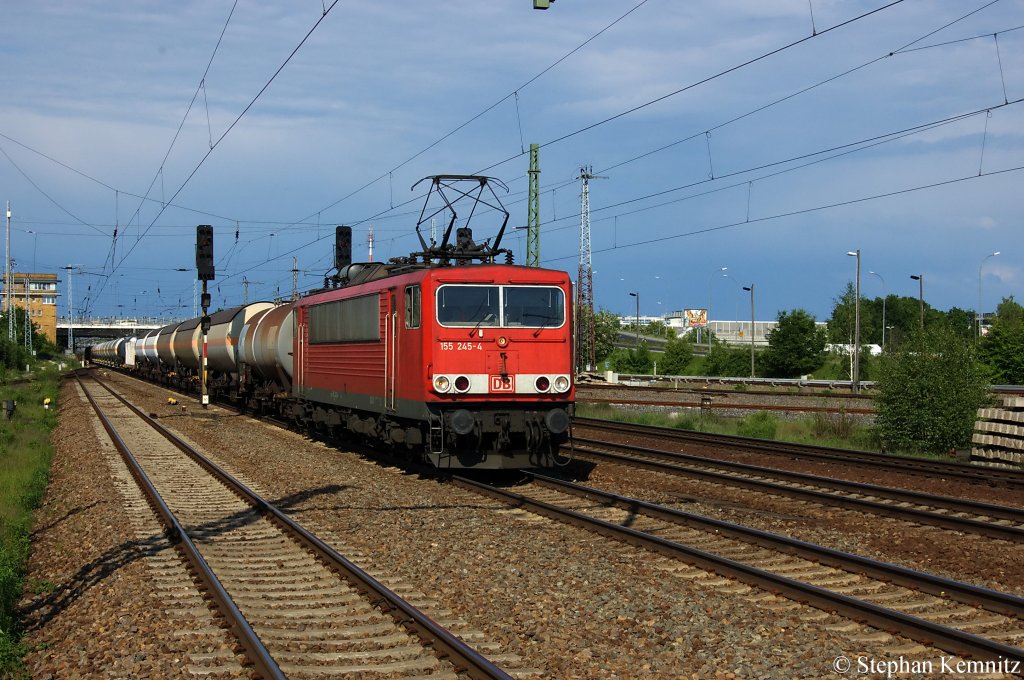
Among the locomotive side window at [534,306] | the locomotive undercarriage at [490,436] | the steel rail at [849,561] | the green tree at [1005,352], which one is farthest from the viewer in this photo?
the green tree at [1005,352]

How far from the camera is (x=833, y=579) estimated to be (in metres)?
9.08

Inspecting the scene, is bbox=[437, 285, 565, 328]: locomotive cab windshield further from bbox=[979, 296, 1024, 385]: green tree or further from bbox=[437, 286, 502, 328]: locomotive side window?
bbox=[979, 296, 1024, 385]: green tree

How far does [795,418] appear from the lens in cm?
3297

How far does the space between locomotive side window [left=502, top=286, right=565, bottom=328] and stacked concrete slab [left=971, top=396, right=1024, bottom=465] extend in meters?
9.17

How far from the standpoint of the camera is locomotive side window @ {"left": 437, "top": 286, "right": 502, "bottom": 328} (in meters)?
15.2

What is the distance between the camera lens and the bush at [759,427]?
26670 millimetres

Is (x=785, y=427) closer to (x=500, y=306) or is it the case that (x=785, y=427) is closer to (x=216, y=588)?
(x=500, y=306)

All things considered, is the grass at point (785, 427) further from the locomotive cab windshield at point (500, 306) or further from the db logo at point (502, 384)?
the db logo at point (502, 384)

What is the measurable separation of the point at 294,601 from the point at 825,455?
13.3 metres

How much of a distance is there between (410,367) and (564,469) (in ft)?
12.2

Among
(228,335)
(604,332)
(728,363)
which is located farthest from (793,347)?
(228,335)

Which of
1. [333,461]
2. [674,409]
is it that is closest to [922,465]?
[333,461]

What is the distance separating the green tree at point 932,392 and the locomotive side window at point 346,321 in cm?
1215

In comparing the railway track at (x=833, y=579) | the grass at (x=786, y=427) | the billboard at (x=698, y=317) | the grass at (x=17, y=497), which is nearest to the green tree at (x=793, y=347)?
the billboard at (x=698, y=317)
